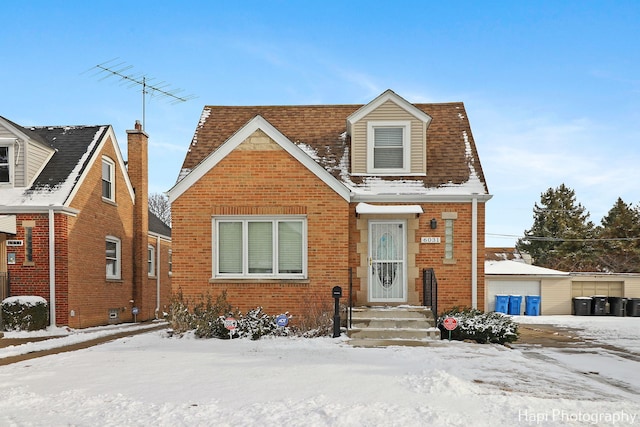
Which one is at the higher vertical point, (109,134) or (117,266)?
(109,134)

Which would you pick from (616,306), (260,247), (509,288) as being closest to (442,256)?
(260,247)

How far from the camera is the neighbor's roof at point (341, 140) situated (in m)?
15.5

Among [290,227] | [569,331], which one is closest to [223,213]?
[290,227]

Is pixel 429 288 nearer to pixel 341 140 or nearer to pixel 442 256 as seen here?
pixel 442 256

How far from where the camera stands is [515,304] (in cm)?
2758

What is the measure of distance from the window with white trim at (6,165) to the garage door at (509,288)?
876 inches

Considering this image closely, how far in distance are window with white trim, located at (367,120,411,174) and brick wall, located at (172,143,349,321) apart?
2.27 m

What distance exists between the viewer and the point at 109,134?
67.4 feet

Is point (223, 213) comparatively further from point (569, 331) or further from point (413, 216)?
point (569, 331)

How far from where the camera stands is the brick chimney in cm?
2244

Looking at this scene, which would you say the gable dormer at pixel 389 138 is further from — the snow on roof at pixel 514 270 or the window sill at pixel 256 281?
the snow on roof at pixel 514 270

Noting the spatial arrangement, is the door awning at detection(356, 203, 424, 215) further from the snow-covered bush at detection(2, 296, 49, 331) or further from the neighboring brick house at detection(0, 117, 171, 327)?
the snow-covered bush at detection(2, 296, 49, 331)

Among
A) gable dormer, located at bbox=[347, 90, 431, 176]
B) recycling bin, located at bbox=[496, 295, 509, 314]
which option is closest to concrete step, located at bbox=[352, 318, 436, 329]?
gable dormer, located at bbox=[347, 90, 431, 176]

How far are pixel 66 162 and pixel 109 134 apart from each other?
2.38 m
